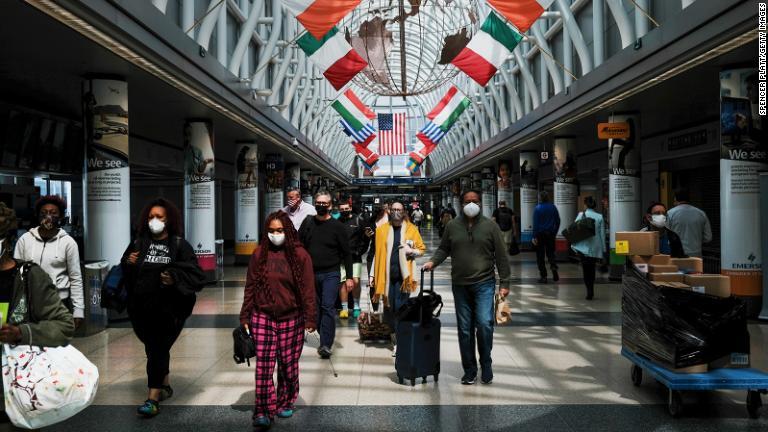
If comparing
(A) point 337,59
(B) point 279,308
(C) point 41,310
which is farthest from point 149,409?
(A) point 337,59

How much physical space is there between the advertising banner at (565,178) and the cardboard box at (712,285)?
50.3 ft

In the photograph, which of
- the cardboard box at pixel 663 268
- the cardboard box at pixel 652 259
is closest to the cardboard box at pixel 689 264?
the cardboard box at pixel 652 259

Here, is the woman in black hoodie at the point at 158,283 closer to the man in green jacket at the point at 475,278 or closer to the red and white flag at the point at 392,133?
the man in green jacket at the point at 475,278

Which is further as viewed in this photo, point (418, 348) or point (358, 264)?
point (358, 264)

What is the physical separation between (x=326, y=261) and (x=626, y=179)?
1020 cm

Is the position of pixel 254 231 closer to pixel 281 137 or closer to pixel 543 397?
pixel 281 137

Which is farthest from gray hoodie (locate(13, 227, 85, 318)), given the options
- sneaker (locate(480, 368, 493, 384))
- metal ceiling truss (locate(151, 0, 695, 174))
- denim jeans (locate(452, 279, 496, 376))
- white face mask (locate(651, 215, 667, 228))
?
white face mask (locate(651, 215, 667, 228))

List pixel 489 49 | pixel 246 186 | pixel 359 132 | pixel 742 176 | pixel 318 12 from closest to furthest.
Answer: pixel 742 176
pixel 318 12
pixel 489 49
pixel 246 186
pixel 359 132

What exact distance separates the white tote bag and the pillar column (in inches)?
539

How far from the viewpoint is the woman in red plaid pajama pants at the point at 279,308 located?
501 cm

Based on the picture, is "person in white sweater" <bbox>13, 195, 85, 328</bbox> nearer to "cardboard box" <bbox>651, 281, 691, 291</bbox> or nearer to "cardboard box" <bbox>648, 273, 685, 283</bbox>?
"cardboard box" <bbox>651, 281, 691, 291</bbox>

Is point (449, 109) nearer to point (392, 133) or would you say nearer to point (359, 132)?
point (359, 132)

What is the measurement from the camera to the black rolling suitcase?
610 centimetres

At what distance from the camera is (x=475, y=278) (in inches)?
241
